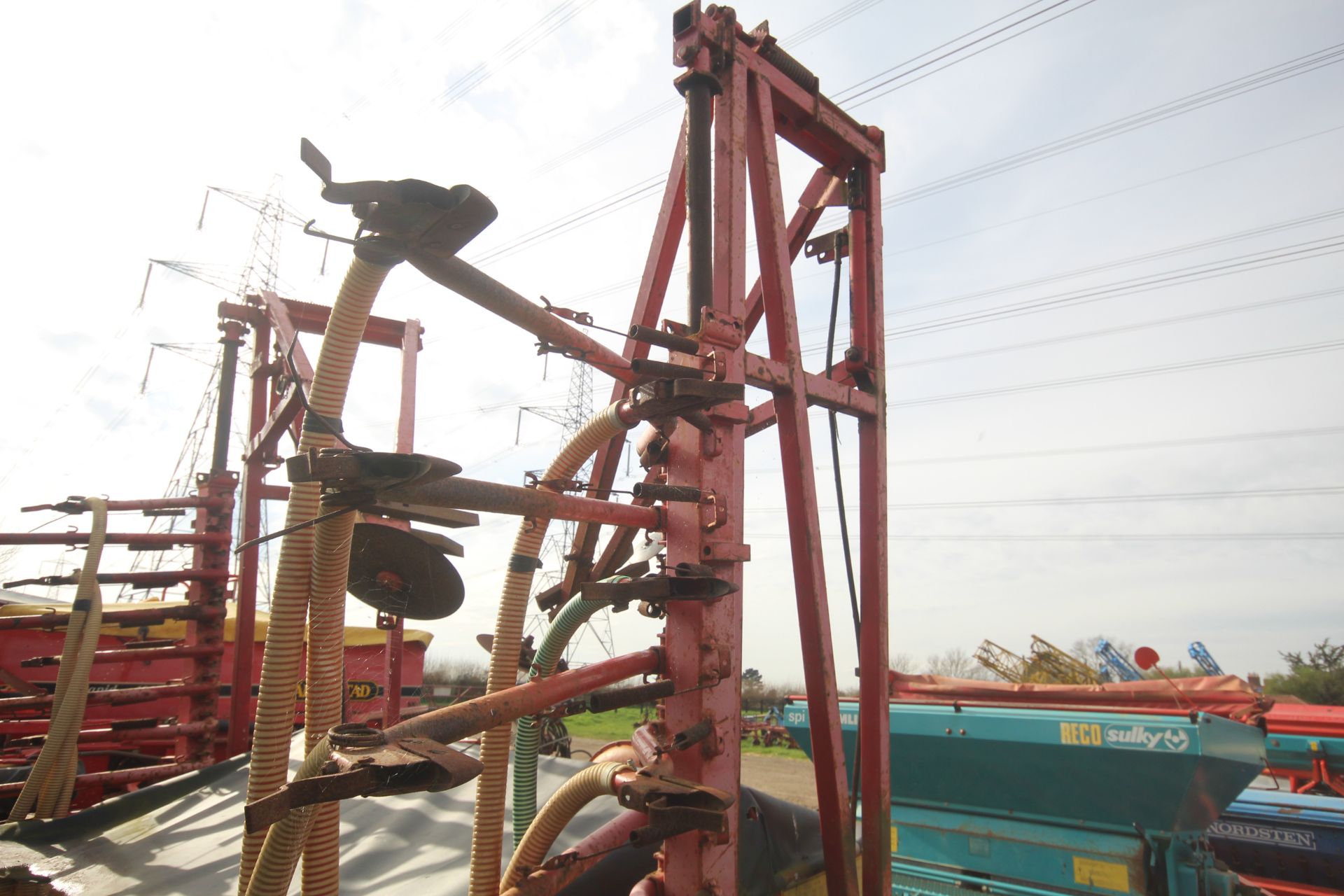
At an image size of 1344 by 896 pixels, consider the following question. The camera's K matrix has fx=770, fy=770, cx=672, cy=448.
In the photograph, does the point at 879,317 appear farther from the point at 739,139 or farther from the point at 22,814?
the point at 22,814

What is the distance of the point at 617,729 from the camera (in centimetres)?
2348

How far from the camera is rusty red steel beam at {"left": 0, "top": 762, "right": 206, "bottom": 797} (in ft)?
15.2

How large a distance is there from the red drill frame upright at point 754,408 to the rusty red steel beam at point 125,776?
352 cm

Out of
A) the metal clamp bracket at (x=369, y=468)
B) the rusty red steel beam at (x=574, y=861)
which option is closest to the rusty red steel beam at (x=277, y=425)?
the metal clamp bracket at (x=369, y=468)

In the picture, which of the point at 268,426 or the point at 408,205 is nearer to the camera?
the point at 408,205

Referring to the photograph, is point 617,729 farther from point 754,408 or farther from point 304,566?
point 304,566

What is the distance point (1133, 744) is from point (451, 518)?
12.1 ft

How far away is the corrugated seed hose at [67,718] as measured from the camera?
411 centimetres

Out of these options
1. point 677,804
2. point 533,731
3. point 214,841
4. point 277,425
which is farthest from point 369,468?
point 214,841

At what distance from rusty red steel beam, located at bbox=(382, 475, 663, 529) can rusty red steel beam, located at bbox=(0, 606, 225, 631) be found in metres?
3.84

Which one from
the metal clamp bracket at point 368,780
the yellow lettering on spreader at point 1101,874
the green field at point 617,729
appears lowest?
the green field at point 617,729

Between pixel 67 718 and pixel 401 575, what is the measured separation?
3206 mm

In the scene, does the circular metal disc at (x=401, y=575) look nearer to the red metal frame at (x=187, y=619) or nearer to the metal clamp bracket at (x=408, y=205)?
the metal clamp bracket at (x=408, y=205)

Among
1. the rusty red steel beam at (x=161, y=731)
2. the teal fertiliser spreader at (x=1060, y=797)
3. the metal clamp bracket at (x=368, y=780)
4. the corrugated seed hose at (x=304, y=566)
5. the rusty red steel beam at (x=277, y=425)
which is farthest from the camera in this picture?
the rusty red steel beam at (x=161, y=731)
